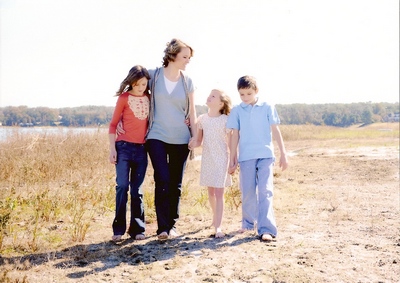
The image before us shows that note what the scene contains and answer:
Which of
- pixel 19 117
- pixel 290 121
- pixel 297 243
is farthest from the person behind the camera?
pixel 290 121

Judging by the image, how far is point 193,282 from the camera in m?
2.97

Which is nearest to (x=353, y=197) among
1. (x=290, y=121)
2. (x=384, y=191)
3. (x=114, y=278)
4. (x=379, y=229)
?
(x=384, y=191)

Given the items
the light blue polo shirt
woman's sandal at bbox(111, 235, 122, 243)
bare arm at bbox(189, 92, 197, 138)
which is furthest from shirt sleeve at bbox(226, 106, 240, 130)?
woman's sandal at bbox(111, 235, 122, 243)

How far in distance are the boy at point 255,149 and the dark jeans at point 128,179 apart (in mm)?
944

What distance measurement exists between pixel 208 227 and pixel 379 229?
1.92 m

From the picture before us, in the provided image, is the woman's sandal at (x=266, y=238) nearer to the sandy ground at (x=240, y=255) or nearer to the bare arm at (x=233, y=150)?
the sandy ground at (x=240, y=255)

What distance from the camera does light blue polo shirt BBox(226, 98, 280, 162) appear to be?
13.5 ft

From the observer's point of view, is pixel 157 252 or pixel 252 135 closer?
pixel 157 252

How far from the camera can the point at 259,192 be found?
4121 mm

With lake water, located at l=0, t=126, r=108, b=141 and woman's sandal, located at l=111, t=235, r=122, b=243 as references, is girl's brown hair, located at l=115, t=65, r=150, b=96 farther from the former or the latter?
lake water, located at l=0, t=126, r=108, b=141

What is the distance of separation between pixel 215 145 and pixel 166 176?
2.09 feet

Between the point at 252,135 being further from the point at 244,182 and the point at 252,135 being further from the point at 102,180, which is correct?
the point at 102,180

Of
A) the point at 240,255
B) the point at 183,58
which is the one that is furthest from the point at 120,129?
the point at 240,255

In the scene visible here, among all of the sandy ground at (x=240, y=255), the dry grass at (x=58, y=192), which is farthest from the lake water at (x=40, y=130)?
the sandy ground at (x=240, y=255)
